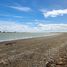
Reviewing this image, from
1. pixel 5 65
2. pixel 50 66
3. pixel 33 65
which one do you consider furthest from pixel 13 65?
pixel 50 66

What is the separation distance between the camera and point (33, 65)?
471 inches

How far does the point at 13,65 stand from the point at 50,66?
9.50ft

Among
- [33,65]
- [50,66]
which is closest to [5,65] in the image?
[33,65]

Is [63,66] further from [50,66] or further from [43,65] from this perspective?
[43,65]

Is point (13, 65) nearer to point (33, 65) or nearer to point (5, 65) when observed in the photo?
point (5, 65)

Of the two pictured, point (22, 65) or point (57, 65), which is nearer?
point (57, 65)

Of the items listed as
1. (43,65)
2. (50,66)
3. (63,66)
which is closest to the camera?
(63,66)

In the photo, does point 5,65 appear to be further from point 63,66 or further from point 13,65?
point 63,66

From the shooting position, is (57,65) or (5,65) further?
(5,65)

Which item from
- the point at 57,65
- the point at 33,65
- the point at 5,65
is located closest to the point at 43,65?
the point at 33,65

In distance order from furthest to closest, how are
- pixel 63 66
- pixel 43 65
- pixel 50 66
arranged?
pixel 43 65 → pixel 50 66 → pixel 63 66

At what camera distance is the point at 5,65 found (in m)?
12.4

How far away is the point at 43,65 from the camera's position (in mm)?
11805

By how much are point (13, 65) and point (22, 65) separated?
66 cm
